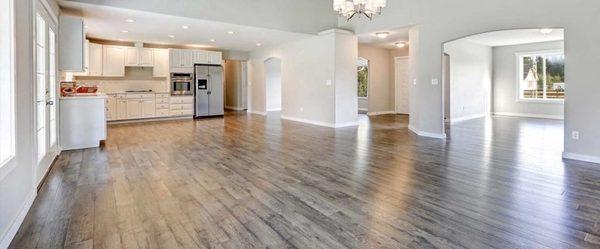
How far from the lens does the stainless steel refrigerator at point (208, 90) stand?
1052 centimetres

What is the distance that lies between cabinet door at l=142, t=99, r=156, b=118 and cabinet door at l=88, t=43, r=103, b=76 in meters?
1.37

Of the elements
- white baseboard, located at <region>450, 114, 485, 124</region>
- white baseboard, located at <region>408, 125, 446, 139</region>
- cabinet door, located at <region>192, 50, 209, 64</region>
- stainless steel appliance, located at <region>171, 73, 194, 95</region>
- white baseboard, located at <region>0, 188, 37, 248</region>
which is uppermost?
cabinet door, located at <region>192, 50, 209, 64</region>

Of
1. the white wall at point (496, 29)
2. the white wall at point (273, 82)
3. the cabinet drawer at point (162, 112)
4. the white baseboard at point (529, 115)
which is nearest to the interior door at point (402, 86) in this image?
the white baseboard at point (529, 115)

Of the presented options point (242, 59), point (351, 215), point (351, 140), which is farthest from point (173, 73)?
point (351, 215)

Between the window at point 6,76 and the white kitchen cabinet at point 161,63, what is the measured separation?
7882 millimetres

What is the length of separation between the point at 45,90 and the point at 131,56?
5.59 m

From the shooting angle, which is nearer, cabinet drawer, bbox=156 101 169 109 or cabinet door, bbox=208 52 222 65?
cabinet drawer, bbox=156 101 169 109

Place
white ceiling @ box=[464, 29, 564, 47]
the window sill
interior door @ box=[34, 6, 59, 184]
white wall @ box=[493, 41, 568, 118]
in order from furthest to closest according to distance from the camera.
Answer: white wall @ box=[493, 41, 568, 118] → the window sill → white ceiling @ box=[464, 29, 564, 47] → interior door @ box=[34, 6, 59, 184]

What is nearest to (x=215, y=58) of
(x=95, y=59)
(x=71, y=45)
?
(x=95, y=59)

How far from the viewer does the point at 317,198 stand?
2.98 metres

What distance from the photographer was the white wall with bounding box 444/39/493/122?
9.35 meters

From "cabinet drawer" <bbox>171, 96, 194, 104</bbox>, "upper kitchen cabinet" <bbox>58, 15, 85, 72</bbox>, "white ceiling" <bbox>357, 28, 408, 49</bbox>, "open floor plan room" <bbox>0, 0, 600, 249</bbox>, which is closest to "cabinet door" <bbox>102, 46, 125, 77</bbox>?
"open floor plan room" <bbox>0, 0, 600, 249</bbox>

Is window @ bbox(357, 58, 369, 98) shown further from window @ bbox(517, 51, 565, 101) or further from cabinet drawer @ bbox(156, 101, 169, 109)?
cabinet drawer @ bbox(156, 101, 169, 109)

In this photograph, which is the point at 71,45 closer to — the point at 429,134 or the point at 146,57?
the point at 146,57
